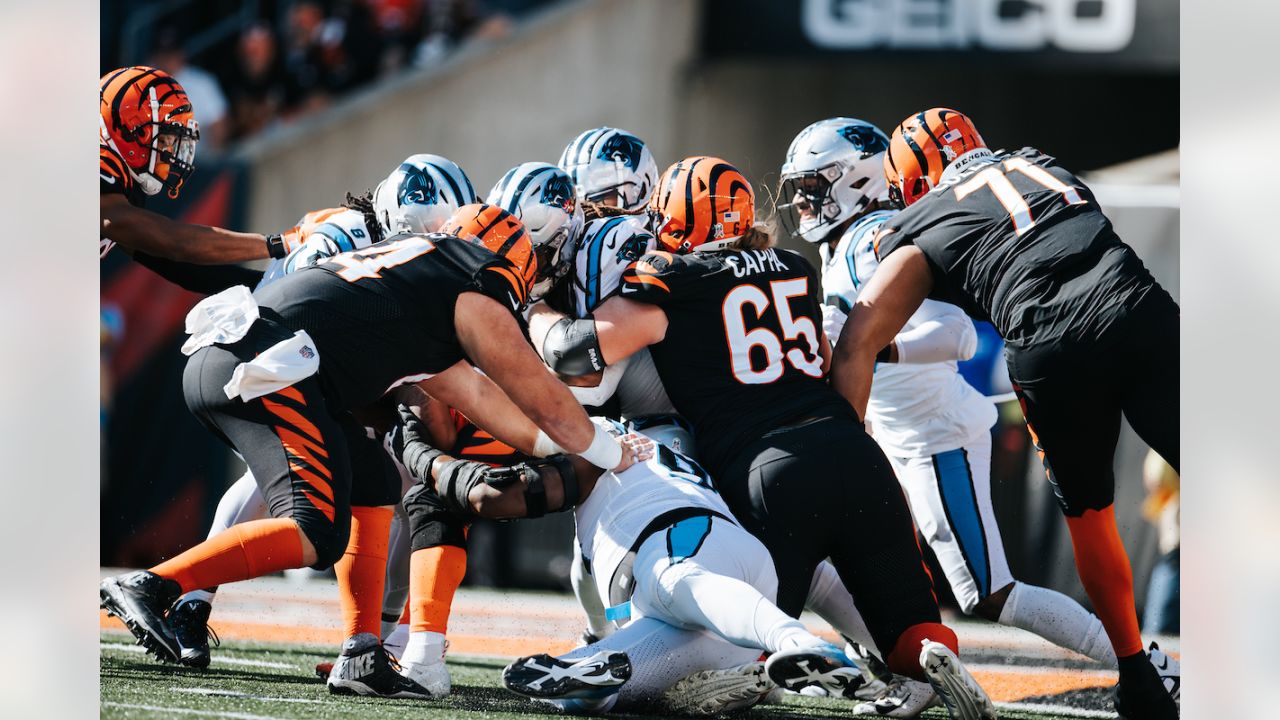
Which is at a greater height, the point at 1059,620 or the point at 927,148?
the point at 927,148

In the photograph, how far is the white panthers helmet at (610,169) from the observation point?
4961mm

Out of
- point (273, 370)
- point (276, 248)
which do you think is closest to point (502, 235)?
point (273, 370)

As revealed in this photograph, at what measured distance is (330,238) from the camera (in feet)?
14.0

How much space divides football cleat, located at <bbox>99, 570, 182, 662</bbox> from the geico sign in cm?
633

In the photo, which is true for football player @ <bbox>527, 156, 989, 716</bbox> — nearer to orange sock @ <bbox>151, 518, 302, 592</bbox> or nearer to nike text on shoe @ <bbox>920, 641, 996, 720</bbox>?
nike text on shoe @ <bbox>920, 641, 996, 720</bbox>

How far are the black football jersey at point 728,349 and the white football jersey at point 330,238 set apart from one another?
918 millimetres

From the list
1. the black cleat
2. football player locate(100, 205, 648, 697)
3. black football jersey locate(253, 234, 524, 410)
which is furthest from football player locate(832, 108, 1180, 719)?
black football jersey locate(253, 234, 524, 410)

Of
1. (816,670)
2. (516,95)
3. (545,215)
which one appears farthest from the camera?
(516,95)

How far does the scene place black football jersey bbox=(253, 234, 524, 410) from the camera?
3.61 m

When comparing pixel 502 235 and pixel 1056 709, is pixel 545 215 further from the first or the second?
pixel 1056 709

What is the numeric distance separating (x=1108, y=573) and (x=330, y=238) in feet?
7.32

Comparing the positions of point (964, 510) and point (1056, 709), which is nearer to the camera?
point (1056, 709)

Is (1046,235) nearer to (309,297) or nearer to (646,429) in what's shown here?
(646,429)

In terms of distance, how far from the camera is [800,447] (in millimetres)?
3564
